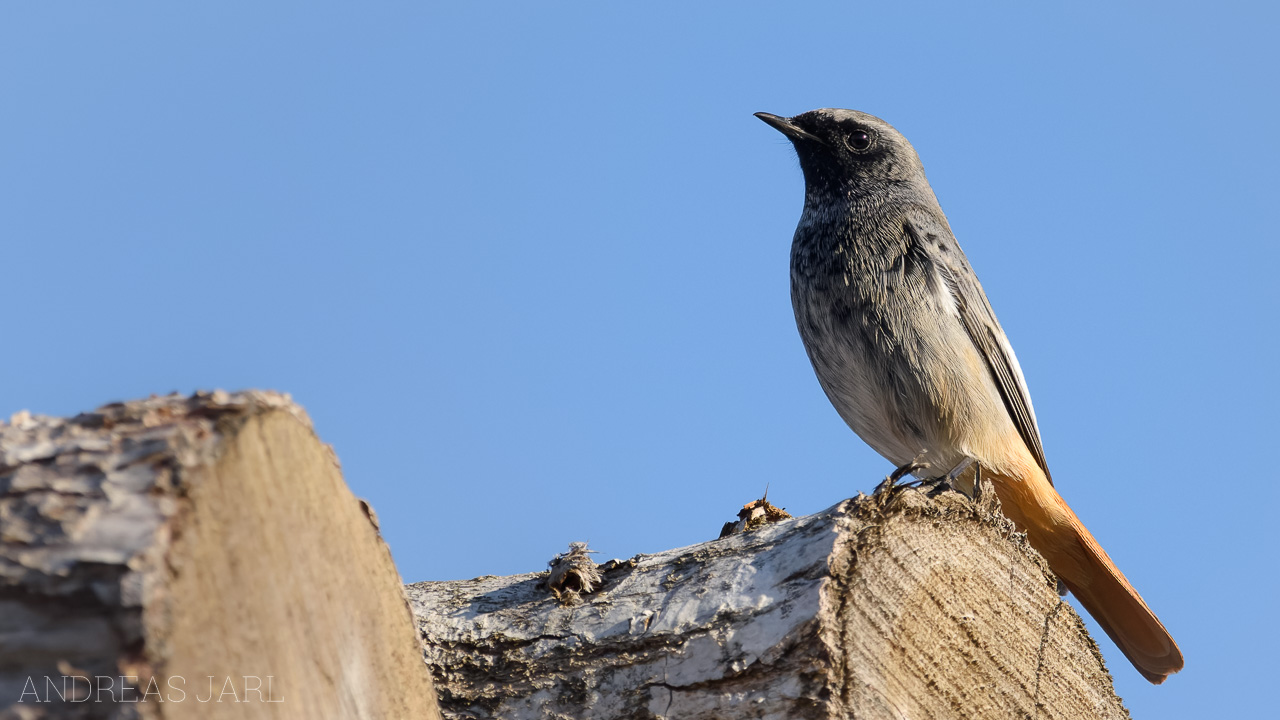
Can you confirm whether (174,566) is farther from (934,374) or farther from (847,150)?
(847,150)

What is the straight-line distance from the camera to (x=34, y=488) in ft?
5.85

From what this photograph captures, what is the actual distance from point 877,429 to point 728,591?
2413 millimetres

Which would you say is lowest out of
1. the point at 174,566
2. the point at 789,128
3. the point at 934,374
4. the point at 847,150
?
the point at 174,566

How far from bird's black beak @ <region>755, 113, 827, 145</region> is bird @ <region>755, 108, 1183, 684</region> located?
673 millimetres

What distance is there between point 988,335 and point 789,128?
1751 millimetres

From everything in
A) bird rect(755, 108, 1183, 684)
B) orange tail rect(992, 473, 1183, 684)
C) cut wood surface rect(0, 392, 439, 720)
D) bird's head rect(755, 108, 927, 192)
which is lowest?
cut wood surface rect(0, 392, 439, 720)

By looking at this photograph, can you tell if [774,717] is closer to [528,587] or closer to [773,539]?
[773,539]

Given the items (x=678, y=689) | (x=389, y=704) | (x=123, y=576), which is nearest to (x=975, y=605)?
(x=678, y=689)

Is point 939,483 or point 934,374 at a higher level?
point 934,374

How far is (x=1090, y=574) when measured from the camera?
4910 mm

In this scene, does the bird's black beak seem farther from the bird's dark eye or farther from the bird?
the bird

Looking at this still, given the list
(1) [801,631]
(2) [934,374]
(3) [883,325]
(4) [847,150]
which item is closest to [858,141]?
(4) [847,150]

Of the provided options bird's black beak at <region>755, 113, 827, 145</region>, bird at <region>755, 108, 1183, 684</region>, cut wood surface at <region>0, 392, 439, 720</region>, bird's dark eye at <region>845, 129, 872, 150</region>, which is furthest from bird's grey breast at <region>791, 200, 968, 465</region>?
cut wood surface at <region>0, 392, 439, 720</region>

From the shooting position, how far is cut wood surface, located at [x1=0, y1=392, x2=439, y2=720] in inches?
65.7
